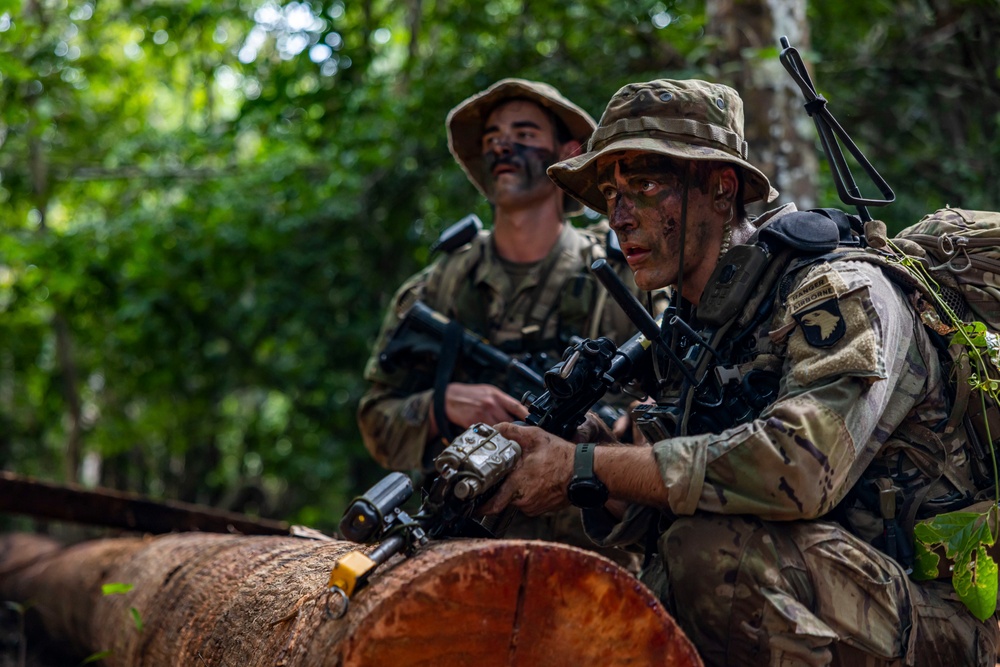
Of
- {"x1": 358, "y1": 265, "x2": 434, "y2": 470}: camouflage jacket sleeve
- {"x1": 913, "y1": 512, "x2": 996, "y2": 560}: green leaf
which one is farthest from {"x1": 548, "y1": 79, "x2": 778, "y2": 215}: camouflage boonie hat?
{"x1": 358, "y1": 265, "x2": 434, "y2": 470}: camouflage jacket sleeve

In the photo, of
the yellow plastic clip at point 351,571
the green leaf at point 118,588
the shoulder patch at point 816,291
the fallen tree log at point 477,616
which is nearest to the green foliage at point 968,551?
the shoulder patch at point 816,291

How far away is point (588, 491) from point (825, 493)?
0.58 m

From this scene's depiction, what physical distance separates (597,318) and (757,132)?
5.81ft

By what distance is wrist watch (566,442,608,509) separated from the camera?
2.39m

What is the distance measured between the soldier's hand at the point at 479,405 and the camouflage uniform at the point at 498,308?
18 centimetres

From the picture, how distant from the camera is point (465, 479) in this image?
2229 millimetres

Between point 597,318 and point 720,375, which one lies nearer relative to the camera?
point 720,375

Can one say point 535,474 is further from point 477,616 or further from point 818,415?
point 818,415

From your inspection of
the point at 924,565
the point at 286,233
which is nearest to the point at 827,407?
the point at 924,565

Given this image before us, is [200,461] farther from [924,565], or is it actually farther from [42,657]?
[924,565]

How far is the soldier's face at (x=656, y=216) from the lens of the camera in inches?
109

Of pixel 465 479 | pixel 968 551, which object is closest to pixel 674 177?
pixel 465 479

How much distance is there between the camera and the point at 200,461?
1127 centimetres

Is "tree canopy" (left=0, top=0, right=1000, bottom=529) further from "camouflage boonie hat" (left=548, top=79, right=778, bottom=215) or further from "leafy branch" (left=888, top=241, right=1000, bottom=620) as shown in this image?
"leafy branch" (left=888, top=241, right=1000, bottom=620)
